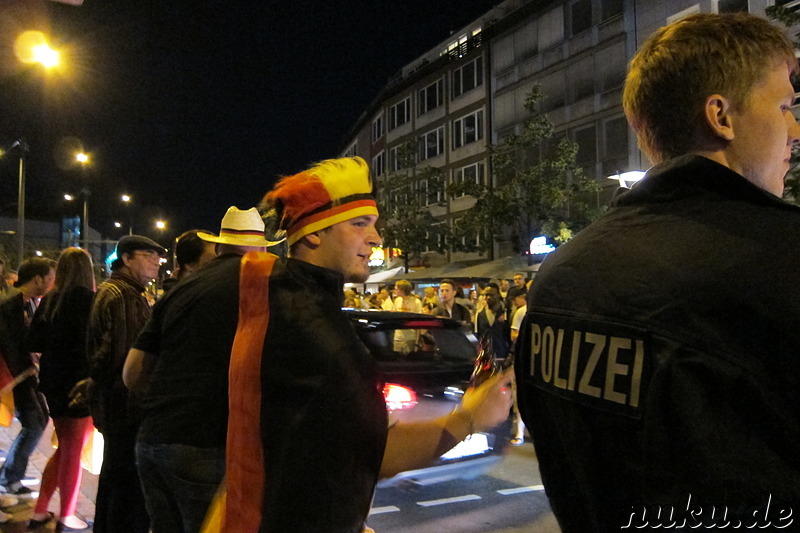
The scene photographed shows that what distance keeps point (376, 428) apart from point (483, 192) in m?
23.0

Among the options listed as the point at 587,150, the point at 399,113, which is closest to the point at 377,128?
the point at 399,113

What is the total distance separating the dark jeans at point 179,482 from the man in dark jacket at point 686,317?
1112mm

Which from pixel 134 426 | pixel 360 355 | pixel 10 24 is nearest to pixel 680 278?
pixel 360 355

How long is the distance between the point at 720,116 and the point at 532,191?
21258mm

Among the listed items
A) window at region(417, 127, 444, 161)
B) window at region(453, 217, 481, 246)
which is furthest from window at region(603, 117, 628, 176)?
window at region(417, 127, 444, 161)

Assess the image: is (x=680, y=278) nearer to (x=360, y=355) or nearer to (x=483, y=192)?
(x=360, y=355)

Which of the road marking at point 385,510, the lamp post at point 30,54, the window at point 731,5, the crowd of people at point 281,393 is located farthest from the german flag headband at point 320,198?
the window at point 731,5

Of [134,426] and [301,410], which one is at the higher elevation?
[301,410]

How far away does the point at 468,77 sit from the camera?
34.7 metres

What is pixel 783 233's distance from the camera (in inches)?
37.3

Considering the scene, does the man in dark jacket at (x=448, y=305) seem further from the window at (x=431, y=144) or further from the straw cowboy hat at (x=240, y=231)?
the window at (x=431, y=144)

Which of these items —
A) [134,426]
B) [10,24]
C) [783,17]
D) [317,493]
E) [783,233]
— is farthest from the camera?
[783,17]

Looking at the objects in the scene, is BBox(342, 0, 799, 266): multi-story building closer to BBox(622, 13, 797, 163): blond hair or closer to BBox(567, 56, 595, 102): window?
BBox(567, 56, 595, 102): window

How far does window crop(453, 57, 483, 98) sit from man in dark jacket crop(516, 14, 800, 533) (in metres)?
33.7
